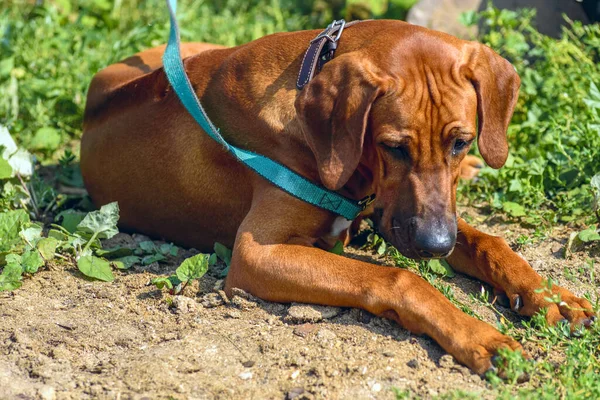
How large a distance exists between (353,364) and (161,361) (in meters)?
0.81

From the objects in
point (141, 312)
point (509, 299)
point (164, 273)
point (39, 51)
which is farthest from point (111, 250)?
point (39, 51)

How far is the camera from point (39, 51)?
6.95 metres

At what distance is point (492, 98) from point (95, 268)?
7.08 feet

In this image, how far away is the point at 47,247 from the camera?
14.4ft

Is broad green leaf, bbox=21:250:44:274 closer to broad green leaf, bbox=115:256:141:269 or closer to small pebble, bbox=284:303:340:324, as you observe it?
broad green leaf, bbox=115:256:141:269

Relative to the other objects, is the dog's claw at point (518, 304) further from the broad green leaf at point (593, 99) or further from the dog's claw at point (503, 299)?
the broad green leaf at point (593, 99)

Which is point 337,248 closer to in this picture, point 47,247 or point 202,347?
point 202,347

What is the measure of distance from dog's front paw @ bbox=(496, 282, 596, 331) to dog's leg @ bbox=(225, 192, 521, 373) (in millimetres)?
374

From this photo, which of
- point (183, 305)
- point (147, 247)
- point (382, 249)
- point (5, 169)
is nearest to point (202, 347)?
point (183, 305)

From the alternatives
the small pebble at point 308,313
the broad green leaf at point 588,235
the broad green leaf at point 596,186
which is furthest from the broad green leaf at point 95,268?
the broad green leaf at point 596,186

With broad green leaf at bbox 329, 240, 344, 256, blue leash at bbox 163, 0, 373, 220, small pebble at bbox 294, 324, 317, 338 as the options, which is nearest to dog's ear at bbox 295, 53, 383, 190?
blue leash at bbox 163, 0, 373, 220

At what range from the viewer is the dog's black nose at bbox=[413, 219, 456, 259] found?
3.64 metres

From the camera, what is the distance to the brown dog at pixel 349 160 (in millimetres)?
3693

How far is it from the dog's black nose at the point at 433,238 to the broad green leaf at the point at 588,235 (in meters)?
1.15
